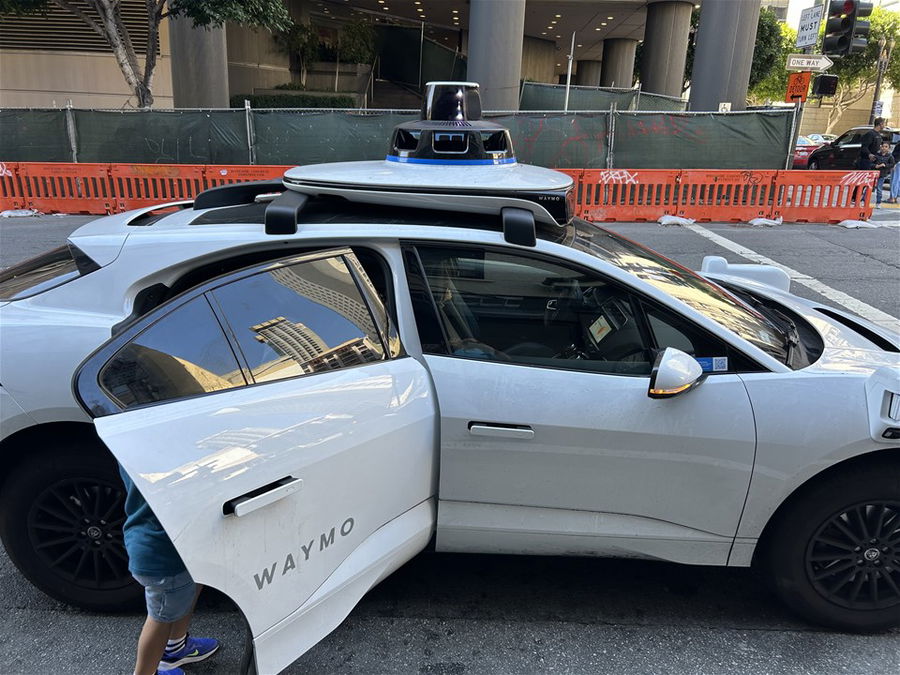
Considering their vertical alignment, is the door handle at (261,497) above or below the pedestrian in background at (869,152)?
below

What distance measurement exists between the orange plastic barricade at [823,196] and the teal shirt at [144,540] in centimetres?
1277

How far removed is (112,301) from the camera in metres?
2.61

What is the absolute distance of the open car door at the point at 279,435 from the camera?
73.2 inches

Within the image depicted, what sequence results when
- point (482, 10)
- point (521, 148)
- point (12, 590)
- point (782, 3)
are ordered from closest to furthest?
point (12, 590) < point (521, 148) < point (482, 10) < point (782, 3)

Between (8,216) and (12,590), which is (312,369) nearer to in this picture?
(12,590)

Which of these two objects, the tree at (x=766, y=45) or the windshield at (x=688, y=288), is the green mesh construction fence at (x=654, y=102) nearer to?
the windshield at (x=688, y=288)

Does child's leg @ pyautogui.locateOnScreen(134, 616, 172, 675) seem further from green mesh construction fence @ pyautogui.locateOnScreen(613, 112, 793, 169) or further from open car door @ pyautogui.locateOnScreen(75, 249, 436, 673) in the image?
green mesh construction fence @ pyautogui.locateOnScreen(613, 112, 793, 169)

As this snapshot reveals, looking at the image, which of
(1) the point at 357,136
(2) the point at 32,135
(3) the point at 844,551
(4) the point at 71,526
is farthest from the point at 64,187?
(3) the point at 844,551

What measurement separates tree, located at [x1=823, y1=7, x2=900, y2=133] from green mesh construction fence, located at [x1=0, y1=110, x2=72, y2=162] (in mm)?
42238

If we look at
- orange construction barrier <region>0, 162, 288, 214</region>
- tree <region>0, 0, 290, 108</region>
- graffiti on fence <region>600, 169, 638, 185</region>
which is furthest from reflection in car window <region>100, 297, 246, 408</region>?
tree <region>0, 0, 290, 108</region>

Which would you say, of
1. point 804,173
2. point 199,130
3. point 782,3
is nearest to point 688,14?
point 804,173

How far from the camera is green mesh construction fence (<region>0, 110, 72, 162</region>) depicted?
13359 mm

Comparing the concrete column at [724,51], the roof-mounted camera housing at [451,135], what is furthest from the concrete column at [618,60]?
the roof-mounted camera housing at [451,135]

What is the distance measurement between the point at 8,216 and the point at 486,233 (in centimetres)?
1264
